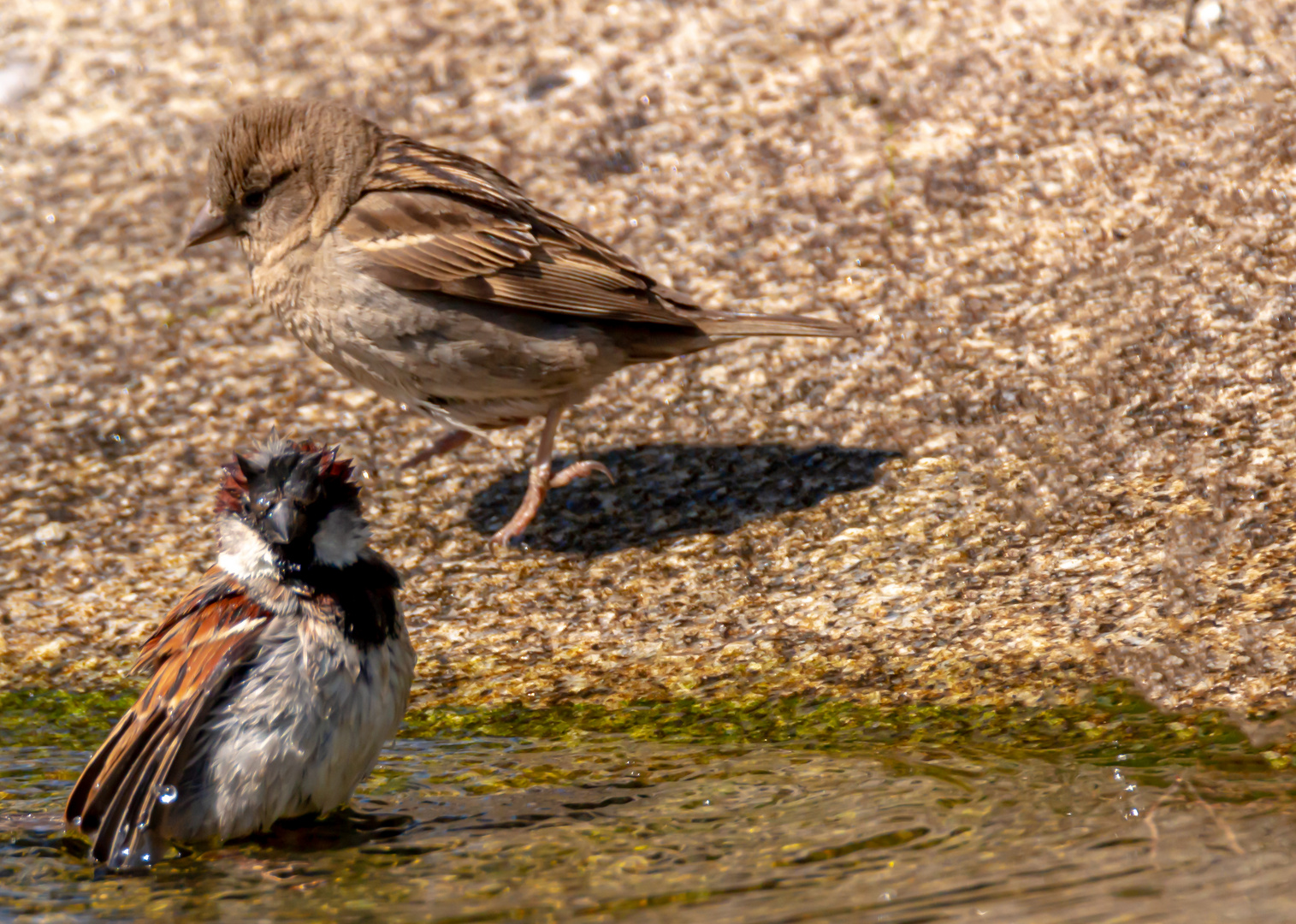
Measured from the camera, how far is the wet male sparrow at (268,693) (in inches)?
123

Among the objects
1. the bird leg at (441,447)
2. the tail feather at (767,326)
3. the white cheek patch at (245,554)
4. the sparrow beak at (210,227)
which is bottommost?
the white cheek patch at (245,554)

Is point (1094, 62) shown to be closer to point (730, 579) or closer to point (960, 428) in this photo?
point (960, 428)

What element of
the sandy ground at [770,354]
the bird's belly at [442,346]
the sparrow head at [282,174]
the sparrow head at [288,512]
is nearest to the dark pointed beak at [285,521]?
the sparrow head at [288,512]

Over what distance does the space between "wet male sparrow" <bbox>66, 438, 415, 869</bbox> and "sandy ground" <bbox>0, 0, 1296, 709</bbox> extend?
2.03ft

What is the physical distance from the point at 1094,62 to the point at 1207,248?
125 cm

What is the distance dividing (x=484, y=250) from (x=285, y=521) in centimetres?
162

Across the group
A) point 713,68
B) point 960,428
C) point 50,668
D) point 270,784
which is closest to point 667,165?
point 713,68

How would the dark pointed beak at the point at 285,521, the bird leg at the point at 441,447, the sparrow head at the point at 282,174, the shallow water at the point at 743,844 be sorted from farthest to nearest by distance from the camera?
the bird leg at the point at 441,447 < the sparrow head at the point at 282,174 < the dark pointed beak at the point at 285,521 < the shallow water at the point at 743,844

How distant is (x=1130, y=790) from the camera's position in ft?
9.40

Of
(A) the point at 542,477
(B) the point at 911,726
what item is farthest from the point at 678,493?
(B) the point at 911,726

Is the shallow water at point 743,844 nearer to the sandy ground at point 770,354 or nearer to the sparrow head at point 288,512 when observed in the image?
the sandy ground at point 770,354

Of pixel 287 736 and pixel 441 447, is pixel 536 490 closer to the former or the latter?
pixel 441 447

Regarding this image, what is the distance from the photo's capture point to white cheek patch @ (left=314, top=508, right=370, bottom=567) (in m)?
3.28

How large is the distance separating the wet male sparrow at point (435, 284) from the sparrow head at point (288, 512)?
47.2 inches
